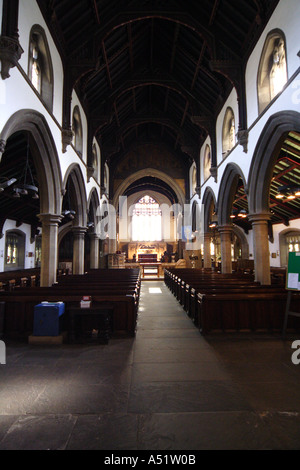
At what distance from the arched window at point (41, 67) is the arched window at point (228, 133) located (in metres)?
6.87

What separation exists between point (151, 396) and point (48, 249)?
643 centimetres

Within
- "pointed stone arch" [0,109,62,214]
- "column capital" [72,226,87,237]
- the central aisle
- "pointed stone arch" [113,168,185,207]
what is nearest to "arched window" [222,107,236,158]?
"pointed stone arch" [0,109,62,214]

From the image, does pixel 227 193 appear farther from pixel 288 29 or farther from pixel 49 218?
pixel 49 218

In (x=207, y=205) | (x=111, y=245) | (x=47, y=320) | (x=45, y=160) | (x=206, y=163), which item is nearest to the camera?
(x=47, y=320)

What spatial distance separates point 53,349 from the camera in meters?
4.57

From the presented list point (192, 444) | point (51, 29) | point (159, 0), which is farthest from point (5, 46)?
point (159, 0)

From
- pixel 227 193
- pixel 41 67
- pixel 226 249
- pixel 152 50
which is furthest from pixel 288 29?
pixel 152 50

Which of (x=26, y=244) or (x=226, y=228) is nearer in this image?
(x=226, y=228)

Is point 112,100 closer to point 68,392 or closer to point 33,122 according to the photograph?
point 33,122

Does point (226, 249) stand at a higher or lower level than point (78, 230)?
lower

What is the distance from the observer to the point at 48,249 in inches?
333

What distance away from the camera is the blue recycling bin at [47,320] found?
4918 mm

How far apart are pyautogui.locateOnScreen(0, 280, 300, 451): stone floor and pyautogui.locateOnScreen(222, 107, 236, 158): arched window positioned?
344 inches

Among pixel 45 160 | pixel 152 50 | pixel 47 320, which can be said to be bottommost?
pixel 47 320
